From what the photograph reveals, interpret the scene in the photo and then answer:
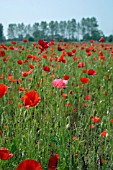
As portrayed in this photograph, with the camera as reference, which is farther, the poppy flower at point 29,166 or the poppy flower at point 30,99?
the poppy flower at point 30,99

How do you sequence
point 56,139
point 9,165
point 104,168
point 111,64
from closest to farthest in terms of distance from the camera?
point 9,165 < point 104,168 < point 56,139 < point 111,64

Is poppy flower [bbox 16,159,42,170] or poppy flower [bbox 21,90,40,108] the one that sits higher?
poppy flower [bbox 21,90,40,108]

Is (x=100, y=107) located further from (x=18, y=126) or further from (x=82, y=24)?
(x=82, y=24)

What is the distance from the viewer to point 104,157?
71.0 inches

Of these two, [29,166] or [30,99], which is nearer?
[29,166]

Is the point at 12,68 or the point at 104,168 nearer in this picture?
the point at 104,168

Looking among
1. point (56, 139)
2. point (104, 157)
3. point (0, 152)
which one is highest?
point (0, 152)

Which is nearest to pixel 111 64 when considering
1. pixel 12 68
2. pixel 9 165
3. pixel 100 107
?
pixel 12 68

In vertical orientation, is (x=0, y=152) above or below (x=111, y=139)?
above

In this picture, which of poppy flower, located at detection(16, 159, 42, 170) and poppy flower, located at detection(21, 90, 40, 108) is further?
poppy flower, located at detection(21, 90, 40, 108)

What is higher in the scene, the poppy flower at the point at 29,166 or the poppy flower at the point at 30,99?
the poppy flower at the point at 30,99

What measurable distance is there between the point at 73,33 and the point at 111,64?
58354 millimetres

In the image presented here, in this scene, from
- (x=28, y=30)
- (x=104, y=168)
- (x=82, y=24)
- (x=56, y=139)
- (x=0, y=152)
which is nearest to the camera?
A: (x=0, y=152)

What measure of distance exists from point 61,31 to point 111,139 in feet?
203
